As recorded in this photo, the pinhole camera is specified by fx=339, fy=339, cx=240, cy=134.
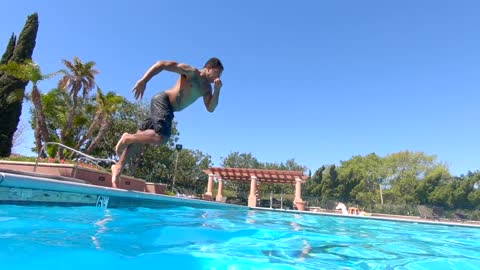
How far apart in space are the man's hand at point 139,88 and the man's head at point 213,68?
0.78m

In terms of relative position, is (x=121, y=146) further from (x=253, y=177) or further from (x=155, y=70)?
(x=253, y=177)

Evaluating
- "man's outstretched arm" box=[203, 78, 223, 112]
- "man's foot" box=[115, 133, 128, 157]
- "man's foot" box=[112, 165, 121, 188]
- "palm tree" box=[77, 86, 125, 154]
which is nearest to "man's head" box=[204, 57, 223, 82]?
"man's outstretched arm" box=[203, 78, 223, 112]

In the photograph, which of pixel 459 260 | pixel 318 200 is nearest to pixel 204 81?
pixel 459 260

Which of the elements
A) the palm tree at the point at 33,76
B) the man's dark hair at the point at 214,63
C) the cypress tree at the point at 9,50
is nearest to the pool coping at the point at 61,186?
the man's dark hair at the point at 214,63

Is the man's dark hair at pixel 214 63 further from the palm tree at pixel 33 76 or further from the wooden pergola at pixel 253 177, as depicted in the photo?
the wooden pergola at pixel 253 177

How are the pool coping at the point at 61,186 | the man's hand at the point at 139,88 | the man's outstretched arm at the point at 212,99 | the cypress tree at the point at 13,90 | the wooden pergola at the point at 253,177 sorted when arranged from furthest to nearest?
1. the wooden pergola at the point at 253,177
2. the cypress tree at the point at 13,90
3. the man's outstretched arm at the point at 212,99
4. the man's hand at the point at 139,88
5. the pool coping at the point at 61,186

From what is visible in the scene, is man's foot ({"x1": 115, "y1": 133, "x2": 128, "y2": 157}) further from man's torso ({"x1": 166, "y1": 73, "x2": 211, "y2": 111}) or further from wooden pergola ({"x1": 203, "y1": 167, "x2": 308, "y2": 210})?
wooden pergola ({"x1": 203, "y1": 167, "x2": 308, "y2": 210})

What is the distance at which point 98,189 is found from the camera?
540 cm

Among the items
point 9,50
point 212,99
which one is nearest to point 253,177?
point 9,50

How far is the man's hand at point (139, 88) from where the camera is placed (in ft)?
13.2

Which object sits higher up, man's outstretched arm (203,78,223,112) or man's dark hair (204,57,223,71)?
man's dark hair (204,57,223,71)

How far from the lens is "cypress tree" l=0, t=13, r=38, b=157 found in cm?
1961

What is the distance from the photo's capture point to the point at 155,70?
4.05 m

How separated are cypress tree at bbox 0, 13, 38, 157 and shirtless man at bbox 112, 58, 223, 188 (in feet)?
62.2
